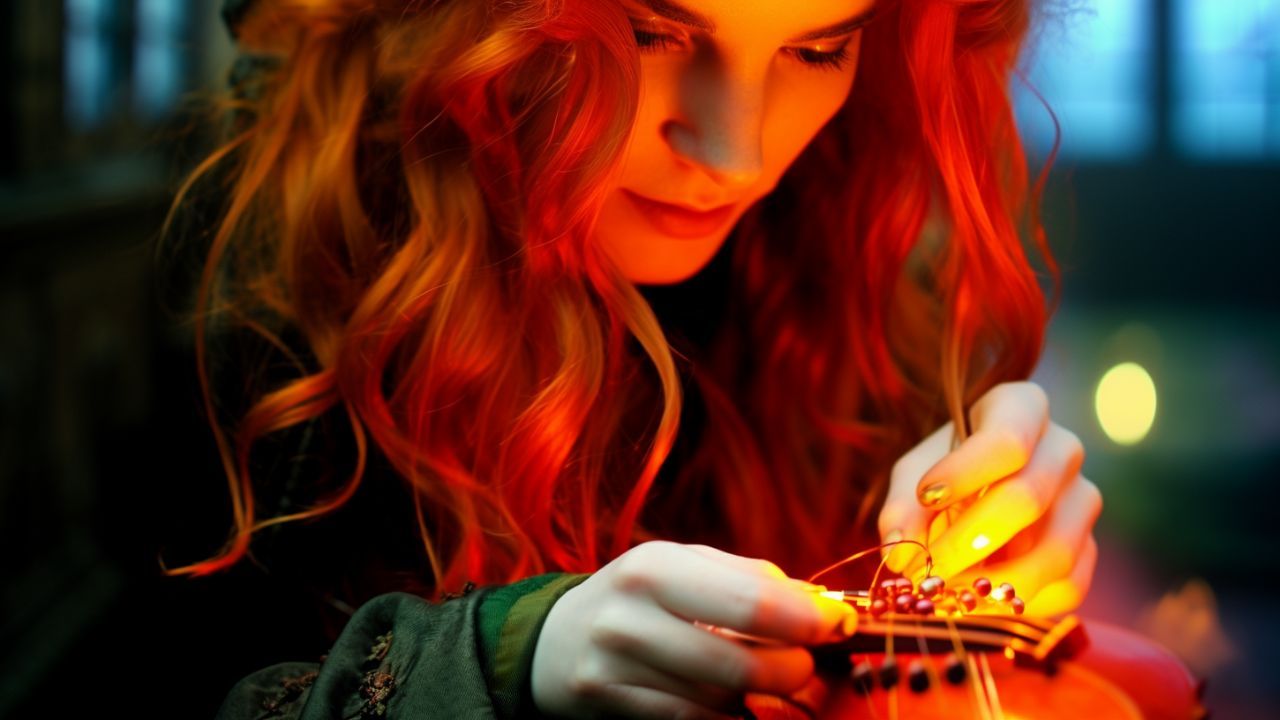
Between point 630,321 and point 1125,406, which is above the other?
point 630,321

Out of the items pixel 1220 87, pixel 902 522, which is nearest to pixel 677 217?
pixel 902 522

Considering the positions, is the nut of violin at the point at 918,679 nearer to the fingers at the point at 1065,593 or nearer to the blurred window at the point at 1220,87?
the fingers at the point at 1065,593

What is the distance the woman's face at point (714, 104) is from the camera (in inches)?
23.9

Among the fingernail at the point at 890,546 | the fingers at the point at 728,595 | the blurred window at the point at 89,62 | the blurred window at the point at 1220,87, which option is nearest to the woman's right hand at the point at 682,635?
the fingers at the point at 728,595

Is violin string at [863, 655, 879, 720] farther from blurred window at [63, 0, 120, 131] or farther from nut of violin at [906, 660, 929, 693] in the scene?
blurred window at [63, 0, 120, 131]

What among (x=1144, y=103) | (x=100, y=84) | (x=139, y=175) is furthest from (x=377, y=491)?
(x=1144, y=103)

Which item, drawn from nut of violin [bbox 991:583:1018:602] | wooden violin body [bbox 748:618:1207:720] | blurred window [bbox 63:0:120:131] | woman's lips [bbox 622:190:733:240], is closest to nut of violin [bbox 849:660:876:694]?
wooden violin body [bbox 748:618:1207:720]

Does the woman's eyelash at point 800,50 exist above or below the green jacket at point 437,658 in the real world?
above

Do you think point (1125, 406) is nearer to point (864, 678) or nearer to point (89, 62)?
point (864, 678)

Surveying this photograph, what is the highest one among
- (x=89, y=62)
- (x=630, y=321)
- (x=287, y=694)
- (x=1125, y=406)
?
(x=89, y=62)

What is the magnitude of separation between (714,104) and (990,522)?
0.27 m

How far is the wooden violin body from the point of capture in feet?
1.50

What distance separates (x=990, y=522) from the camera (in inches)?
22.8

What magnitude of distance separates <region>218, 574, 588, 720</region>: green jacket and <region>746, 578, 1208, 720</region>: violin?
116mm
